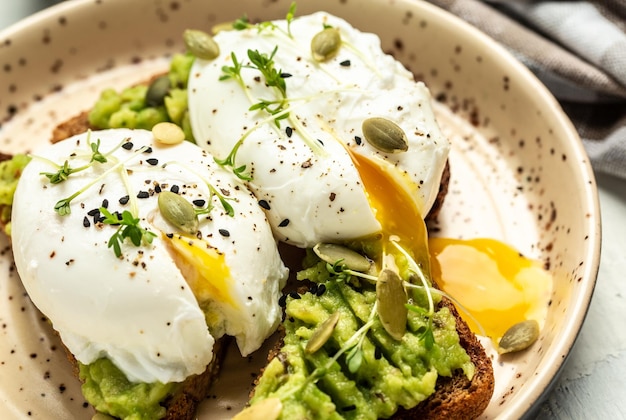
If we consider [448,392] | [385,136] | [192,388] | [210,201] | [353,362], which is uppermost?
[385,136]

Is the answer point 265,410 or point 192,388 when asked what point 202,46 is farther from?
point 265,410

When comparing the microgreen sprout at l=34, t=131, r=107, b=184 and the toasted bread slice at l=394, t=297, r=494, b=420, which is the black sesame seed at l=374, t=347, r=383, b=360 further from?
the microgreen sprout at l=34, t=131, r=107, b=184

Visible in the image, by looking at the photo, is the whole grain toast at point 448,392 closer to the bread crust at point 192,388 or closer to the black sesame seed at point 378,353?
the bread crust at point 192,388

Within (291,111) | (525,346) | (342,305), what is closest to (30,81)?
(291,111)

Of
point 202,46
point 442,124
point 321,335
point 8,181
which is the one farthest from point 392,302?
point 8,181

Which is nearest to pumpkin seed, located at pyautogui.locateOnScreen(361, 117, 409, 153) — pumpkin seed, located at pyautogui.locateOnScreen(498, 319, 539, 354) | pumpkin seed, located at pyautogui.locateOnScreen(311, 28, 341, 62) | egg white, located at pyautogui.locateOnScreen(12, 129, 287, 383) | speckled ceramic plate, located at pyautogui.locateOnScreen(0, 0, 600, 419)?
pumpkin seed, located at pyautogui.locateOnScreen(311, 28, 341, 62)

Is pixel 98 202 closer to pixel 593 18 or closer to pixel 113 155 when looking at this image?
pixel 113 155
